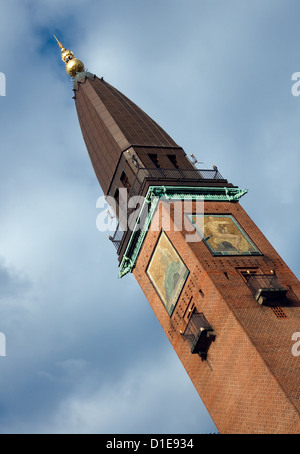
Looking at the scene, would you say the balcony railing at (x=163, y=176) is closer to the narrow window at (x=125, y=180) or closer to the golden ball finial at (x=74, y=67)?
the narrow window at (x=125, y=180)

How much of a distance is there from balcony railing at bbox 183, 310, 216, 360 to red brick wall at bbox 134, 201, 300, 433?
0.33 metres

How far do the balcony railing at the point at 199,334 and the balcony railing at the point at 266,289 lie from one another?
3056 mm

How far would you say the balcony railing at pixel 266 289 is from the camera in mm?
34750

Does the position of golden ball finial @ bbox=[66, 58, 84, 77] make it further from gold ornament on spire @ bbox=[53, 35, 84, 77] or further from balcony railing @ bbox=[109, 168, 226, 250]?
balcony railing @ bbox=[109, 168, 226, 250]

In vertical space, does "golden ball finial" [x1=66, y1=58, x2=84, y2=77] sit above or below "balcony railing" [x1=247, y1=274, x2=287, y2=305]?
above

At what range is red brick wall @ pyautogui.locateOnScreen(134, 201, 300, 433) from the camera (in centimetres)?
3102

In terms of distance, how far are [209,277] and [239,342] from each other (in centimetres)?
415

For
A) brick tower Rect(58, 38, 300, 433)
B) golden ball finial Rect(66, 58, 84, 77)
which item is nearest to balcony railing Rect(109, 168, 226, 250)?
brick tower Rect(58, 38, 300, 433)

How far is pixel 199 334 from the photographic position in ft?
115
